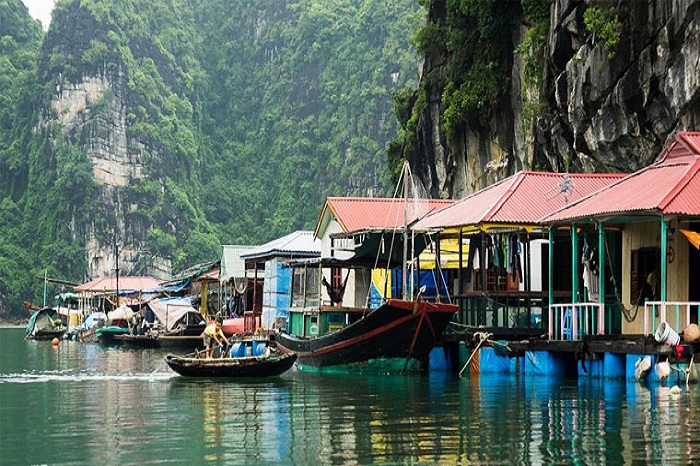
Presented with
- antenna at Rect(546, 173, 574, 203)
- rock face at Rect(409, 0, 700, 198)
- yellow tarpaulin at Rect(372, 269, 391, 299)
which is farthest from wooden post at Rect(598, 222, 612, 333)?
yellow tarpaulin at Rect(372, 269, 391, 299)

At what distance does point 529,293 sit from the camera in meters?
29.1

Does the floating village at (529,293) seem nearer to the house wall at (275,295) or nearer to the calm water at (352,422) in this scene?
the calm water at (352,422)

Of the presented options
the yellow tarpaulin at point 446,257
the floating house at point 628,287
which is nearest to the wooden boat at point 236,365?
the floating house at point 628,287

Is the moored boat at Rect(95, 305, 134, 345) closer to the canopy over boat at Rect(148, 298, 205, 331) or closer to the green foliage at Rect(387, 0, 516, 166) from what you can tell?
the canopy over boat at Rect(148, 298, 205, 331)

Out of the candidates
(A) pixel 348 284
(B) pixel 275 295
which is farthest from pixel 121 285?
(A) pixel 348 284

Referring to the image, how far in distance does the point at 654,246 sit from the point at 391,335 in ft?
21.3

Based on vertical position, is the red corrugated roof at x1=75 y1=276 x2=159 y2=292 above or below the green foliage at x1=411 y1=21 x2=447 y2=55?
below

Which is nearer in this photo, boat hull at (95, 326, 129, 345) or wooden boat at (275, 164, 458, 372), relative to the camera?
wooden boat at (275, 164, 458, 372)

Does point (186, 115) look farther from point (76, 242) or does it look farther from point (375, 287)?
point (375, 287)

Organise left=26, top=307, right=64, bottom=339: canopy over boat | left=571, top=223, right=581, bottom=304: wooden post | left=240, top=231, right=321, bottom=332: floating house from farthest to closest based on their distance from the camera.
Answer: left=26, top=307, right=64, bottom=339: canopy over boat < left=240, top=231, right=321, bottom=332: floating house < left=571, top=223, right=581, bottom=304: wooden post

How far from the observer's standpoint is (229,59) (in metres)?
187

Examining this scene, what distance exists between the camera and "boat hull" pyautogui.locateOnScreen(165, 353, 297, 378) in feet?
93.7

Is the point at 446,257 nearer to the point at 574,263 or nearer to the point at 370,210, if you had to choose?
the point at 370,210

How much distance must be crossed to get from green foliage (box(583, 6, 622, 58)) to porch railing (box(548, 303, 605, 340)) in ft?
33.6
